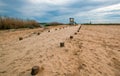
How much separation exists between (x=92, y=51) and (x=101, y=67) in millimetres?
1117

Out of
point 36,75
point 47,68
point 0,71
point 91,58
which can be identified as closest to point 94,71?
point 91,58

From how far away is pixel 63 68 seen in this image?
3.23 meters

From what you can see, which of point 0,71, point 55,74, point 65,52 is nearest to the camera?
point 55,74

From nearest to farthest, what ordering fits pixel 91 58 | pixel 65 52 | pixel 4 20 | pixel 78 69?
pixel 78 69 < pixel 91 58 < pixel 65 52 < pixel 4 20

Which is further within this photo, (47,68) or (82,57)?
(82,57)

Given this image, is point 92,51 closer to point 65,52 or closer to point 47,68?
point 65,52

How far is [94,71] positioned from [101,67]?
0.29 m

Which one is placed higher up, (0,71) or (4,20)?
(4,20)

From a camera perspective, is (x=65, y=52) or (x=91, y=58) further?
(x=65, y=52)

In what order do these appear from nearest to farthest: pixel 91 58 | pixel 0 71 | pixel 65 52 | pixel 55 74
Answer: pixel 55 74, pixel 0 71, pixel 91 58, pixel 65 52

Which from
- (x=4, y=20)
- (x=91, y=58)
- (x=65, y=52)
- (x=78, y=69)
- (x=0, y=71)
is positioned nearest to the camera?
(x=78, y=69)

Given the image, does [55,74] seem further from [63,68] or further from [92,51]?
[92,51]

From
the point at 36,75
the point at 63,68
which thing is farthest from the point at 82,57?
the point at 36,75

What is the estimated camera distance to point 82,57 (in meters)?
3.84
